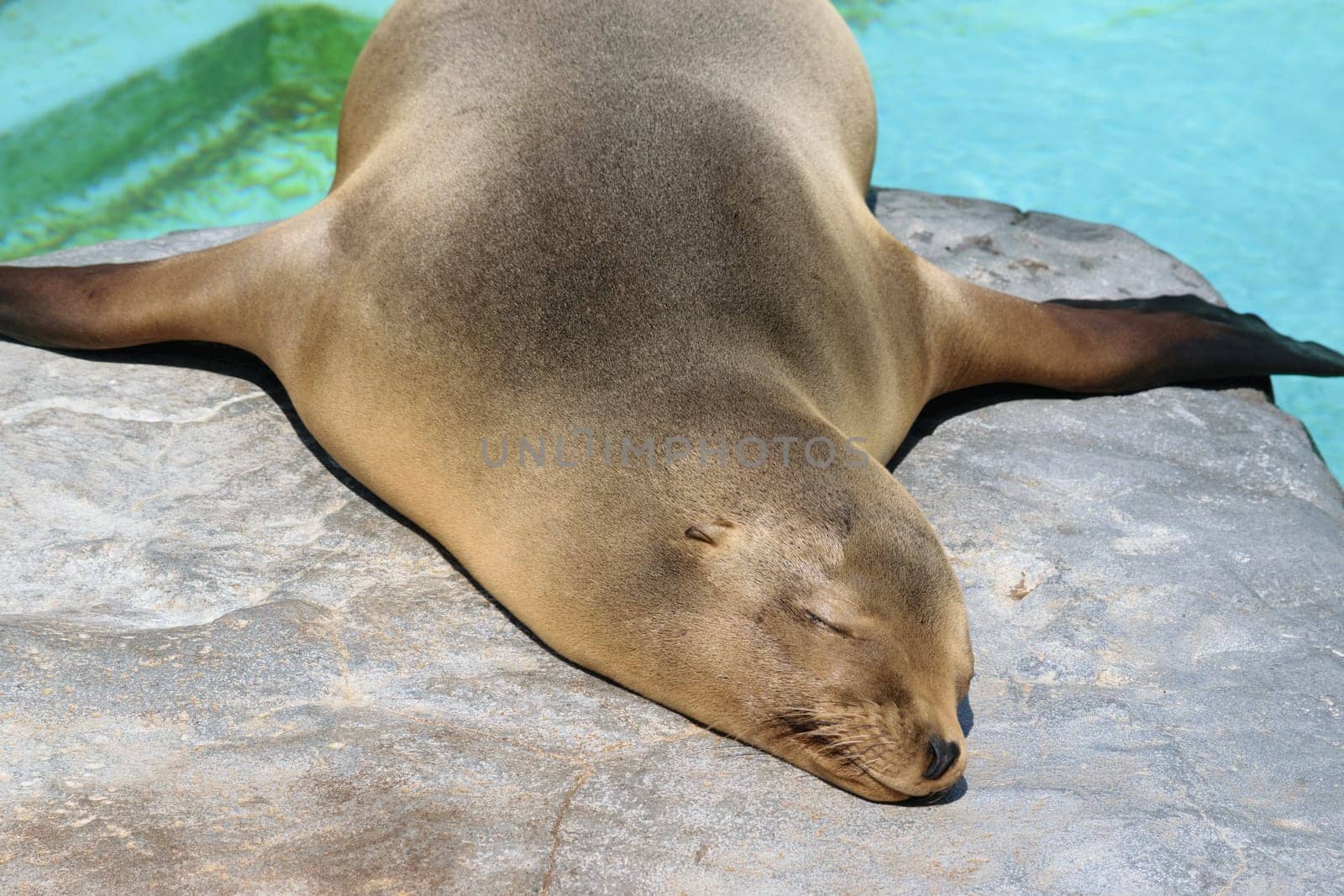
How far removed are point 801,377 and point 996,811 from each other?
1133 millimetres

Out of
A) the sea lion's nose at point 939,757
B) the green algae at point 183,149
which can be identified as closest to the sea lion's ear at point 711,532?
the sea lion's nose at point 939,757

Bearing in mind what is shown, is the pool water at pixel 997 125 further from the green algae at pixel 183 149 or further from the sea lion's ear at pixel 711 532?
the sea lion's ear at pixel 711 532

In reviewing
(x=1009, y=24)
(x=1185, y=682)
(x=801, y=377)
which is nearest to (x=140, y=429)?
(x=801, y=377)

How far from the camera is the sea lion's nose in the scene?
247 centimetres

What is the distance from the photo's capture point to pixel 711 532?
268cm

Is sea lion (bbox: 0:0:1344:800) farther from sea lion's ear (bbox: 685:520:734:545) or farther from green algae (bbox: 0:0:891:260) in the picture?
green algae (bbox: 0:0:891:260)

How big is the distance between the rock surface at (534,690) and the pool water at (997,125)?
3290 mm

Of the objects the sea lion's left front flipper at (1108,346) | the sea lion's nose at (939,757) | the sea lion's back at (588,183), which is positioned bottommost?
the sea lion's left front flipper at (1108,346)

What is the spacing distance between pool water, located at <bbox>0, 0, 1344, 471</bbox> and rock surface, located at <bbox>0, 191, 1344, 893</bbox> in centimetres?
329

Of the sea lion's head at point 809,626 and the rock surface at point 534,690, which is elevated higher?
the sea lion's head at point 809,626

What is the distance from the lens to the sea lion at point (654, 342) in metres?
2.62

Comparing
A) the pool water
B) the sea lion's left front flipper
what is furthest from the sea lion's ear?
the pool water

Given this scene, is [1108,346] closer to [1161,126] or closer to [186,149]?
[1161,126]

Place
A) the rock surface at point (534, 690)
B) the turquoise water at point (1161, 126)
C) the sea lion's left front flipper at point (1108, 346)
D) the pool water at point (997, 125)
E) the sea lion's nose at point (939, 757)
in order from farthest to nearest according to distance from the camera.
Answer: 1. the turquoise water at point (1161, 126)
2. the pool water at point (997, 125)
3. the sea lion's left front flipper at point (1108, 346)
4. the sea lion's nose at point (939, 757)
5. the rock surface at point (534, 690)
